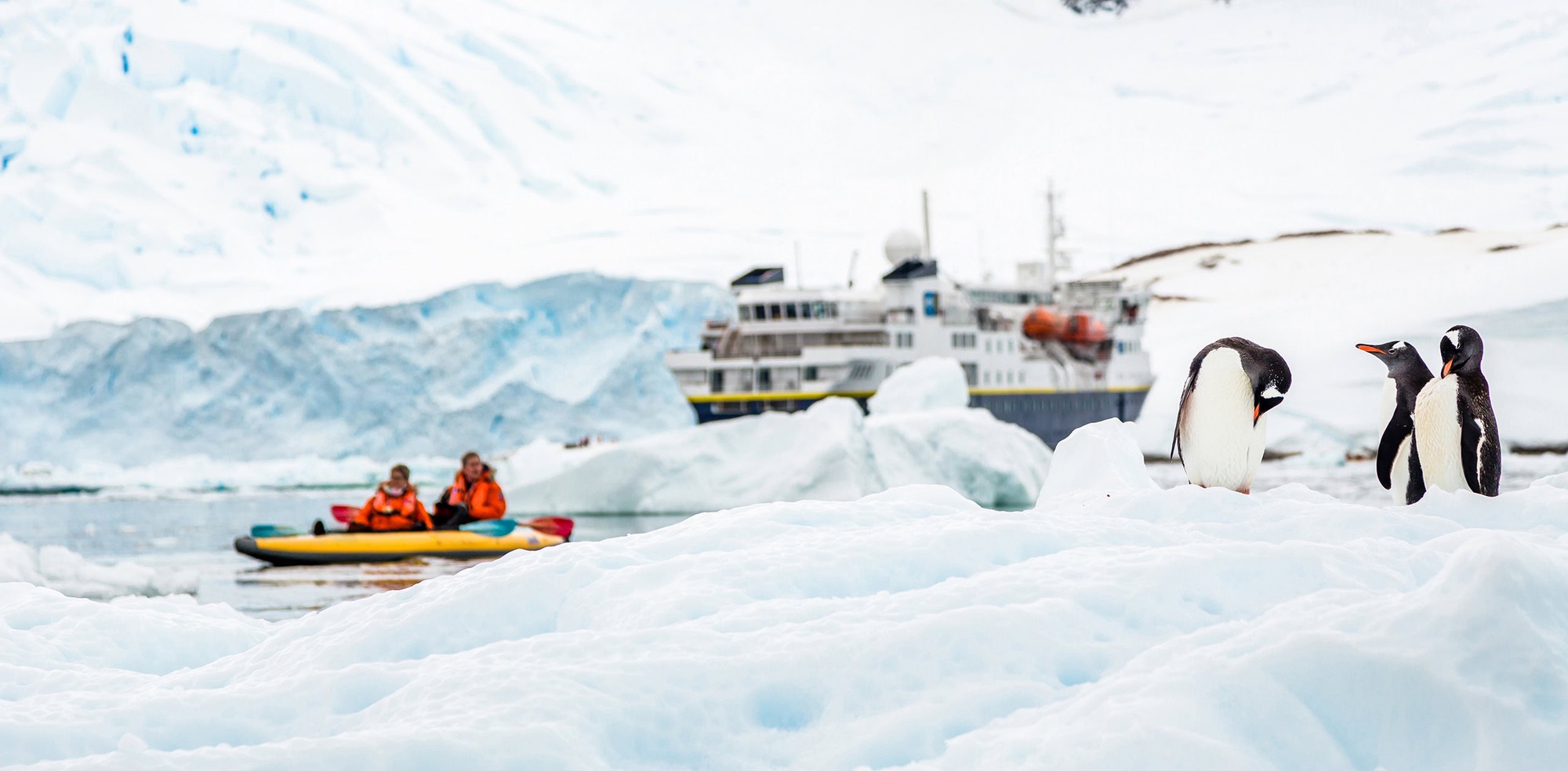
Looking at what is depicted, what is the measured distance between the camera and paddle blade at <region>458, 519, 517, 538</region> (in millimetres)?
13383

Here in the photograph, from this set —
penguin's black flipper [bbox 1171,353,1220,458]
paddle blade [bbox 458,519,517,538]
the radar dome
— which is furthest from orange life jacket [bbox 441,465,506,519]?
the radar dome

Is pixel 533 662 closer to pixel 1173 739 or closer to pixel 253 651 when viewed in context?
pixel 253 651

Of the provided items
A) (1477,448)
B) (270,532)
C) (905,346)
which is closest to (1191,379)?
(1477,448)

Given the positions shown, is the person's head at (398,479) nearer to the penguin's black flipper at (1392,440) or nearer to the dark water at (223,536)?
the dark water at (223,536)

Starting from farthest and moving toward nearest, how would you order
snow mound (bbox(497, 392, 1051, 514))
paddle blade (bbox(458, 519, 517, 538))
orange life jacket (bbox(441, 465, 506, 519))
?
snow mound (bbox(497, 392, 1051, 514)) → orange life jacket (bbox(441, 465, 506, 519)) → paddle blade (bbox(458, 519, 517, 538))

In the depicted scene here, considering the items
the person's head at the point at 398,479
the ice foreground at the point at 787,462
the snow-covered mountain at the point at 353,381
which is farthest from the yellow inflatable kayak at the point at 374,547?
the snow-covered mountain at the point at 353,381

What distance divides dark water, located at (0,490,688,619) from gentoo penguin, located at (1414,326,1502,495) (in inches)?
280

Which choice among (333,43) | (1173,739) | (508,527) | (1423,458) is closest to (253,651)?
(1173,739)

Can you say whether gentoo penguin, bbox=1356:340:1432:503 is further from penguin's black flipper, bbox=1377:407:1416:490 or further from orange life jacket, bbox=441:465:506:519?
orange life jacket, bbox=441:465:506:519

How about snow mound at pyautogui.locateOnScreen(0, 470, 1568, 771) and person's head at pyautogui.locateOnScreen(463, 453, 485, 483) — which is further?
person's head at pyautogui.locateOnScreen(463, 453, 485, 483)

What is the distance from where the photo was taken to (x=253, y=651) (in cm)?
383

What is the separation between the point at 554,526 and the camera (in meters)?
14.5

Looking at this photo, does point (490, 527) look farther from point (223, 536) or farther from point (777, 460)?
point (777, 460)

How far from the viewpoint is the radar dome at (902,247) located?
3759cm
